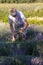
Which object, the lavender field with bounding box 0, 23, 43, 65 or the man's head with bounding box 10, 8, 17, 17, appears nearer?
the lavender field with bounding box 0, 23, 43, 65

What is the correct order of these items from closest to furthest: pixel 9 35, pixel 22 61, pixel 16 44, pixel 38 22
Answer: pixel 22 61, pixel 16 44, pixel 9 35, pixel 38 22

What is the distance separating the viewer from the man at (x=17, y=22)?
35.9 ft

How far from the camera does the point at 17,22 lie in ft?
37.1

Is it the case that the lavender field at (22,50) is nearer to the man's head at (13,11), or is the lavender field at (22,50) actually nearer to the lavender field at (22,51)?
the lavender field at (22,51)

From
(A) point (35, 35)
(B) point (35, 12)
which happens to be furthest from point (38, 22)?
(A) point (35, 35)

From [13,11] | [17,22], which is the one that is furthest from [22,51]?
[17,22]

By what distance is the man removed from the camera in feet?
35.9

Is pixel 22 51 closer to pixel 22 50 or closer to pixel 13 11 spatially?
pixel 22 50

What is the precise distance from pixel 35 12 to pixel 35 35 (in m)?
10.6

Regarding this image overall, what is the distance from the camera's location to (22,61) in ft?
27.4

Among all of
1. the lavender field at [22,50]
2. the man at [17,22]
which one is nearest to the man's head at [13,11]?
the man at [17,22]

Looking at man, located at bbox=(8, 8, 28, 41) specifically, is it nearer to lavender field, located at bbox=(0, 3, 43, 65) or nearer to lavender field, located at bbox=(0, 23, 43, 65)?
lavender field, located at bbox=(0, 3, 43, 65)

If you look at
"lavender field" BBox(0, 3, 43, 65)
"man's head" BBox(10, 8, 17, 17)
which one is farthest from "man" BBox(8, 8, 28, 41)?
"lavender field" BBox(0, 3, 43, 65)

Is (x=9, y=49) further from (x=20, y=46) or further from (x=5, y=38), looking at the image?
(x=5, y=38)
